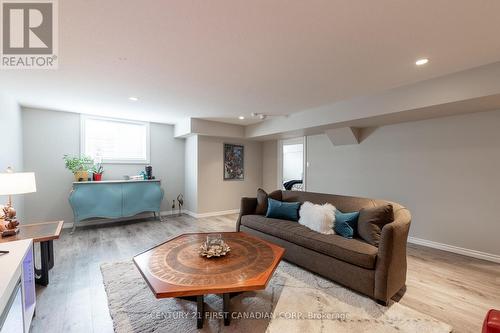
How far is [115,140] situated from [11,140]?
1.79 meters

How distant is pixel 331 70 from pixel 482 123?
247 centimetres

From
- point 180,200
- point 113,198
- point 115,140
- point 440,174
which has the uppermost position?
point 115,140

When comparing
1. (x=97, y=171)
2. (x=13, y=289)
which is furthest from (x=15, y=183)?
(x=97, y=171)

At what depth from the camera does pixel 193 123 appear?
4.95 meters

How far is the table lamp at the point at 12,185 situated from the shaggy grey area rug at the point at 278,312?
1.14m

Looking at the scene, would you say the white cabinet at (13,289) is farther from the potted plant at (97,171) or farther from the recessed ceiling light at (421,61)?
the recessed ceiling light at (421,61)

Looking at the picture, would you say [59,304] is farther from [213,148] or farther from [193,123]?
[213,148]

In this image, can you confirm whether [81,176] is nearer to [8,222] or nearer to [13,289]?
[8,222]

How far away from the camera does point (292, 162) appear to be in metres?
7.53

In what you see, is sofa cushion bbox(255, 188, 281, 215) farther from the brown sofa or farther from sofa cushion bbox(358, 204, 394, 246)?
sofa cushion bbox(358, 204, 394, 246)

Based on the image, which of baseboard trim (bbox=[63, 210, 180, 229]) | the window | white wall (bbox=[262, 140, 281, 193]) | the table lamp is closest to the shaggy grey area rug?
the table lamp

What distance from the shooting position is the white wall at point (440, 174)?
10.2 feet

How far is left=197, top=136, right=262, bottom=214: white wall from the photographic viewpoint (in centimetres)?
548

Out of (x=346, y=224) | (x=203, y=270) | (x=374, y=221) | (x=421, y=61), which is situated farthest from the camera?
(x=346, y=224)
